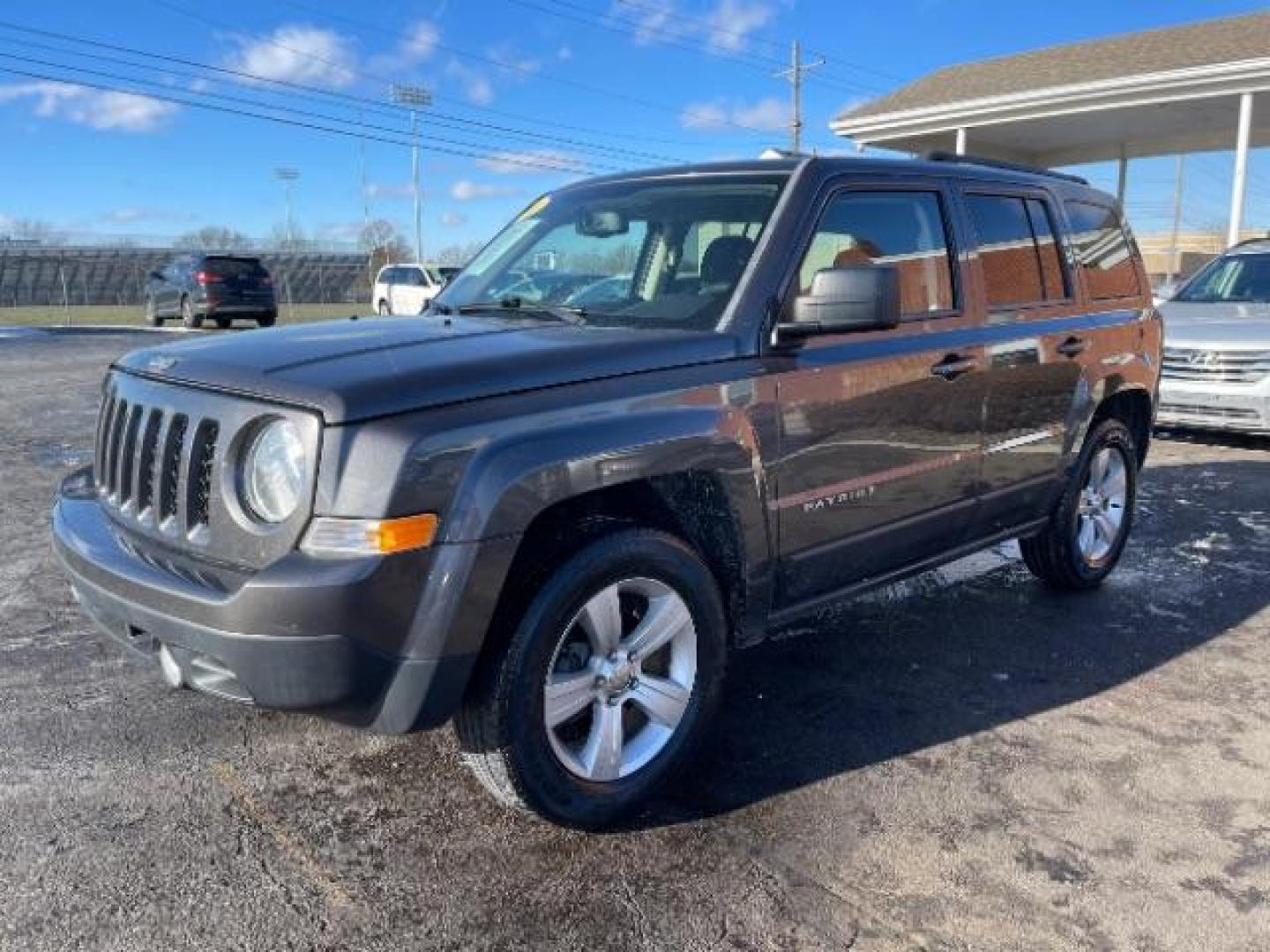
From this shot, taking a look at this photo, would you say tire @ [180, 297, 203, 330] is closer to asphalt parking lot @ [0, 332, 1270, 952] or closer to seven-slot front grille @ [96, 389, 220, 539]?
asphalt parking lot @ [0, 332, 1270, 952]

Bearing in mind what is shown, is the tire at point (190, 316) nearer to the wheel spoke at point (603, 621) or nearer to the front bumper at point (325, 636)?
the front bumper at point (325, 636)

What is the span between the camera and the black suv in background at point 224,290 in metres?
23.6

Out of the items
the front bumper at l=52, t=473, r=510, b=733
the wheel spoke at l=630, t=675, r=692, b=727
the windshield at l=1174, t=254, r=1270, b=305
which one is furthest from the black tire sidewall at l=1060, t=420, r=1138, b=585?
the windshield at l=1174, t=254, r=1270, b=305

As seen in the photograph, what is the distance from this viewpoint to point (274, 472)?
2.55 meters

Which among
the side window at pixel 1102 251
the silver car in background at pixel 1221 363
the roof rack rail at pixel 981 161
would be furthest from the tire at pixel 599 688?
the silver car in background at pixel 1221 363

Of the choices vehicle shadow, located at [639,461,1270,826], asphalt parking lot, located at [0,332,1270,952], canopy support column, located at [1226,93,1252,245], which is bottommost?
asphalt parking lot, located at [0,332,1270,952]

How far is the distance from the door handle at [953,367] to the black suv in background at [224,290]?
74.0ft

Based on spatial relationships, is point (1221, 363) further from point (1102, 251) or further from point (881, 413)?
point (881, 413)

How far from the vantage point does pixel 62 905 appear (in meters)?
2.53

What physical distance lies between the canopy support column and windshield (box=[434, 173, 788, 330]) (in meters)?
16.2

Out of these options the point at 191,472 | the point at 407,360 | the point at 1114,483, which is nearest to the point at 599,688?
the point at 407,360

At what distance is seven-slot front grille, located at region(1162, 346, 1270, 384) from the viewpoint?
28.3ft

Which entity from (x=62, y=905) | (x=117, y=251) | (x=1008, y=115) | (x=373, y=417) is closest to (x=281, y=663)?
(x=373, y=417)

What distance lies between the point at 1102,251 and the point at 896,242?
6.02 ft
